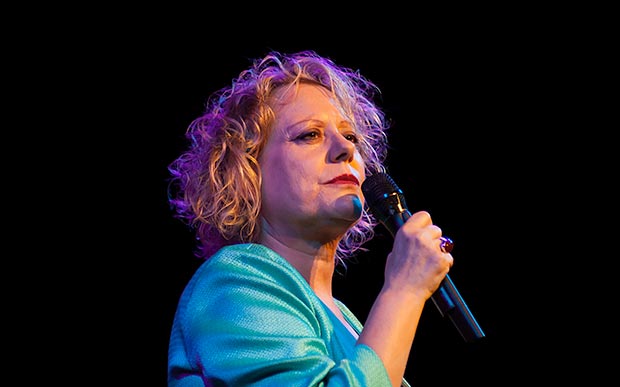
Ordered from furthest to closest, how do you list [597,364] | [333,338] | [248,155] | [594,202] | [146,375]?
[594,202], [597,364], [146,375], [248,155], [333,338]

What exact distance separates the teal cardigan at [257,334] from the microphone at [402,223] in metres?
0.19

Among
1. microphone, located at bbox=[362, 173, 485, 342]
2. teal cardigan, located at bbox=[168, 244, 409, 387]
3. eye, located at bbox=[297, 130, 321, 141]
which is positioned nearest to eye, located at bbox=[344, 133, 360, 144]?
eye, located at bbox=[297, 130, 321, 141]

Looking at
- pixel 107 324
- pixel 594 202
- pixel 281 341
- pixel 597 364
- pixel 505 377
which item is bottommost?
pixel 597 364

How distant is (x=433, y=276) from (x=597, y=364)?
1.72 metres

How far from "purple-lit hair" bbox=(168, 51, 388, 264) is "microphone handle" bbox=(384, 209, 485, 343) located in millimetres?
473

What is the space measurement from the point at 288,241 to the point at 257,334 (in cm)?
46

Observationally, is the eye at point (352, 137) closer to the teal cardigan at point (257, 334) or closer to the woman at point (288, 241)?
the woman at point (288, 241)

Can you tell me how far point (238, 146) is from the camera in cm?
175

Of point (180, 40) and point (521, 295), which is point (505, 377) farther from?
point (180, 40)

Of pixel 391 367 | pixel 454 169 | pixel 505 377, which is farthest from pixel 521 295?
pixel 391 367

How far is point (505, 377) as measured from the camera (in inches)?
100

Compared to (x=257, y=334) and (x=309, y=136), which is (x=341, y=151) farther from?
(x=257, y=334)

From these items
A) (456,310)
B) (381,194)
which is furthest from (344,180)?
(456,310)

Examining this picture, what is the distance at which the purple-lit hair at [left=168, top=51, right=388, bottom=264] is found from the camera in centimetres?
171
